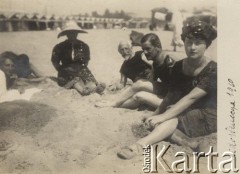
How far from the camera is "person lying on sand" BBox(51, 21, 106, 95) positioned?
1408 mm

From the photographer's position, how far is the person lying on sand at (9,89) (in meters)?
1.40

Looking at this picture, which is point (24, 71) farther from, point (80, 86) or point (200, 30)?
point (200, 30)

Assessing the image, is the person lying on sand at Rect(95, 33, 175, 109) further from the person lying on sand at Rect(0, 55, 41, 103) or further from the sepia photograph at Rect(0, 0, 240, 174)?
the person lying on sand at Rect(0, 55, 41, 103)

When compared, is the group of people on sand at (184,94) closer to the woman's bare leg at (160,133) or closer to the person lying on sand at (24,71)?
the woman's bare leg at (160,133)

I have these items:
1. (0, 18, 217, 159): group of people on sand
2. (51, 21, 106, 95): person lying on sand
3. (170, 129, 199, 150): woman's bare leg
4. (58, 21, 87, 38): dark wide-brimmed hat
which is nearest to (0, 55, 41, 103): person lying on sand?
(0, 18, 217, 159): group of people on sand

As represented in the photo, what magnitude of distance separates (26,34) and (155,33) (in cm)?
54

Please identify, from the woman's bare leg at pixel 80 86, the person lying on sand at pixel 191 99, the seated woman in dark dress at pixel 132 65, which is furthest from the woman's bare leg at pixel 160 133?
the woman's bare leg at pixel 80 86

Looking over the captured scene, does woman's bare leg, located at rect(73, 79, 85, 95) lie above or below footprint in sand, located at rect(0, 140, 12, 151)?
above

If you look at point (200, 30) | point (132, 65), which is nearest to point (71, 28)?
point (132, 65)

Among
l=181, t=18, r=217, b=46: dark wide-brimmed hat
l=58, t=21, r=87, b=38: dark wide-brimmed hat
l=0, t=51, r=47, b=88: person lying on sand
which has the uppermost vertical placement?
l=58, t=21, r=87, b=38: dark wide-brimmed hat

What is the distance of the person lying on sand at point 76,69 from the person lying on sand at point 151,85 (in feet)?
0.28

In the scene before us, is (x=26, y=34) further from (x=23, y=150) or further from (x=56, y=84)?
(x=23, y=150)

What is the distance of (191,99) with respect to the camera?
139 centimetres

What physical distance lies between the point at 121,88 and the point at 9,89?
469 millimetres
